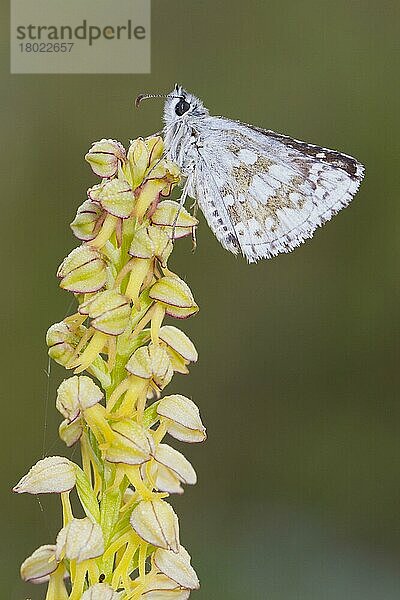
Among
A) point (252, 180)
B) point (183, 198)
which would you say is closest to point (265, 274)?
point (252, 180)

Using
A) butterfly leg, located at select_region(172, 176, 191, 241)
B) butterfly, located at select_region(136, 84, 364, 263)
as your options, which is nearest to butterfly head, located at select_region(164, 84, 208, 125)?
butterfly, located at select_region(136, 84, 364, 263)

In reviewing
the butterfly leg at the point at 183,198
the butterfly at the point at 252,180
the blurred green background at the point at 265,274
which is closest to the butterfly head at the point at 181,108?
the butterfly at the point at 252,180

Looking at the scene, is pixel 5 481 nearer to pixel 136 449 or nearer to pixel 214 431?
pixel 214 431

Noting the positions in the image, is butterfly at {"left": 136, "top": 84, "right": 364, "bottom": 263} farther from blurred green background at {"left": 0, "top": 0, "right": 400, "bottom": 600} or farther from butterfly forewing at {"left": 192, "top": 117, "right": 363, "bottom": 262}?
blurred green background at {"left": 0, "top": 0, "right": 400, "bottom": 600}

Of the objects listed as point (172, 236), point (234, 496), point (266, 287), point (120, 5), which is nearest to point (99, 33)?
point (120, 5)

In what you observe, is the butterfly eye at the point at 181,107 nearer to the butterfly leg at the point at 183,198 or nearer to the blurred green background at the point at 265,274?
the butterfly leg at the point at 183,198

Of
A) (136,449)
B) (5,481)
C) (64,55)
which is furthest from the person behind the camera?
(64,55)

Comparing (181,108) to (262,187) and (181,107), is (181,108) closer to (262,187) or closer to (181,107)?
(181,107)
